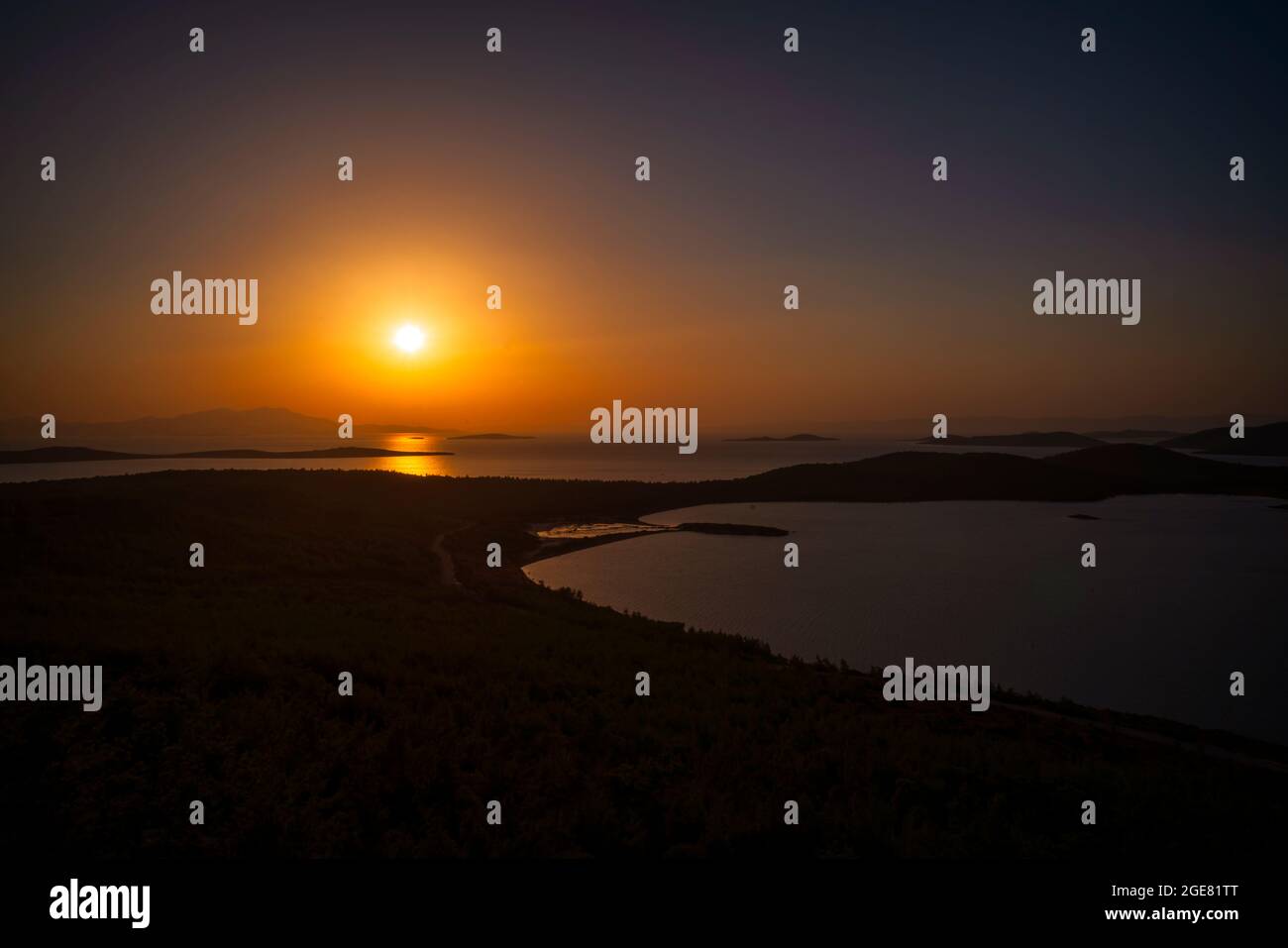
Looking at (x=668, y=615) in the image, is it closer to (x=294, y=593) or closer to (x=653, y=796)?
(x=294, y=593)

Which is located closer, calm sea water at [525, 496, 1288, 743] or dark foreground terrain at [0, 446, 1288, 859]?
dark foreground terrain at [0, 446, 1288, 859]

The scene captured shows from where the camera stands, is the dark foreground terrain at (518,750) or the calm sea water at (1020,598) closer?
the dark foreground terrain at (518,750)

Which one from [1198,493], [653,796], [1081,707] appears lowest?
[1081,707]

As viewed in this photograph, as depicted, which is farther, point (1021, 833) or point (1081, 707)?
point (1081, 707)

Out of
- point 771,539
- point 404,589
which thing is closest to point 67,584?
point 404,589
